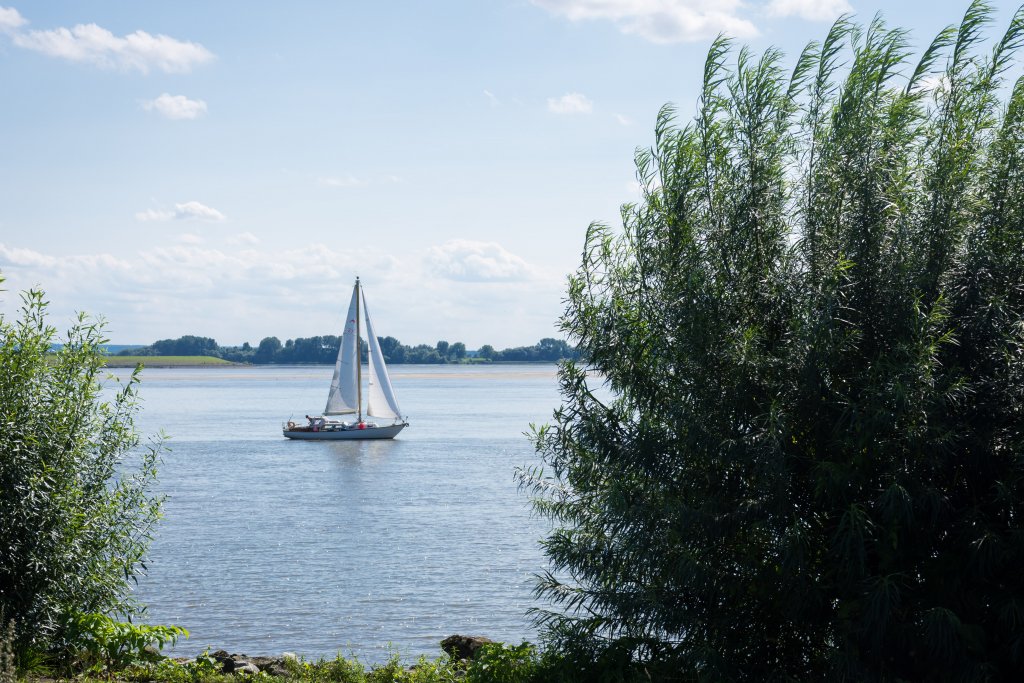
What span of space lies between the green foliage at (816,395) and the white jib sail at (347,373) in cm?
5613

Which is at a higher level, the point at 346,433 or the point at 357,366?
the point at 357,366

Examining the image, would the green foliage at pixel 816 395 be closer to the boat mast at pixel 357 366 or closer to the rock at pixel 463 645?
the rock at pixel 463 645

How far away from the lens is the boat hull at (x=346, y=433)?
219 feet

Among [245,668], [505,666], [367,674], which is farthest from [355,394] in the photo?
[505,666]

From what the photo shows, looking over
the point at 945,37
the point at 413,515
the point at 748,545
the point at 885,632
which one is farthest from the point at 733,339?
the point at 413,515

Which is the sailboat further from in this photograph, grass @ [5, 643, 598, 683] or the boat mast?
grass @ [5, 643, 598, 683]

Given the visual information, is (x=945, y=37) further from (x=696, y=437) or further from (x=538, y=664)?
(x=538, y=664)

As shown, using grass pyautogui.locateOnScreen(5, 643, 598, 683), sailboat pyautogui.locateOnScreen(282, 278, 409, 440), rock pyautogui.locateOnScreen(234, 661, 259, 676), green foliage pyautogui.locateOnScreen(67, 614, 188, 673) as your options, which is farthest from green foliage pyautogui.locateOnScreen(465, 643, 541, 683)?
sailboat pyautogui.locateOnScreen(282, 278, 409, 440)

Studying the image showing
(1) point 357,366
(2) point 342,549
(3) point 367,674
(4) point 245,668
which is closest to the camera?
(3) point 367,674

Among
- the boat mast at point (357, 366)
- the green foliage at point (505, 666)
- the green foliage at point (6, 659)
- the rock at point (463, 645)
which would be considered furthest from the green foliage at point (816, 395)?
the boat mast at point (357, 366)

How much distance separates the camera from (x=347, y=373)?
6612 cm

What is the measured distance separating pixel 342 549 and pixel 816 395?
76.1 feet

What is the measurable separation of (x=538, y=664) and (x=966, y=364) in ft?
16.9

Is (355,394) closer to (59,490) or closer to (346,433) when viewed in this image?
(346,433)
